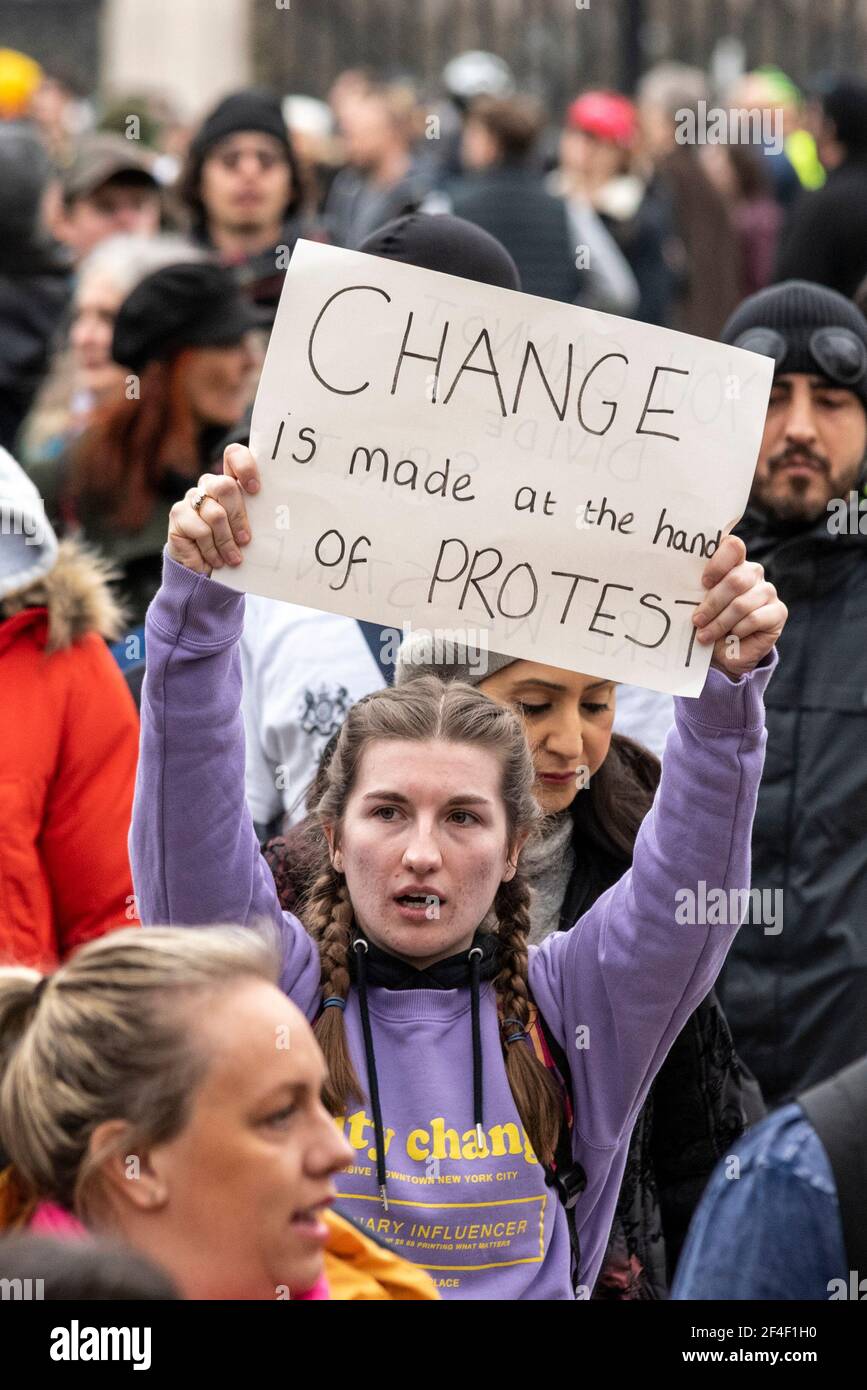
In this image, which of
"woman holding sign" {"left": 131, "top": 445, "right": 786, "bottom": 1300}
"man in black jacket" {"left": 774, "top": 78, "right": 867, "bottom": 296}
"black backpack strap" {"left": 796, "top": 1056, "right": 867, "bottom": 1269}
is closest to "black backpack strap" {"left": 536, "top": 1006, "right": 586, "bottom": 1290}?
"woman holding sign" {"left": 131, "top": 445, "right": 786, "bottom": 1300}

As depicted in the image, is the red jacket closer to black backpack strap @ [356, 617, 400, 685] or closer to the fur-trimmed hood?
the fur-trimmed hood

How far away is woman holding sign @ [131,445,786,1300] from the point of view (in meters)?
2.88

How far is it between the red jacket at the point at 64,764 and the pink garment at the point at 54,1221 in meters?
1.34

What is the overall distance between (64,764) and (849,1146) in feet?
6.11

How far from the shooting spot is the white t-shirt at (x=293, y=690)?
389 centimetres

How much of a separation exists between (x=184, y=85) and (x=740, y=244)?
8.14 metres

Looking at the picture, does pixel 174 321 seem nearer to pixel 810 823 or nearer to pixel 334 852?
pixel 810 823

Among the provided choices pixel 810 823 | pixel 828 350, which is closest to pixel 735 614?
pixel 810 823

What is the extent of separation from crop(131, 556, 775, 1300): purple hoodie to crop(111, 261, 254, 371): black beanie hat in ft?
7.75

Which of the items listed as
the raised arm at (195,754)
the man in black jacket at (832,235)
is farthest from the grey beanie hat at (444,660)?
A: the man in black jacket at (832,235)

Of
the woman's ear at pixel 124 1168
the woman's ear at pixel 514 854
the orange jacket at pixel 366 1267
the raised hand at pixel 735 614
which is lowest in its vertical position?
the orange jacket at pixel 366 1267

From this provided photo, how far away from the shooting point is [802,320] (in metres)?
4.66

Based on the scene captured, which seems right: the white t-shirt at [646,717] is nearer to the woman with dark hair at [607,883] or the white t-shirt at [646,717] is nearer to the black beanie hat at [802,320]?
the woman with dark hair at [607,883]
